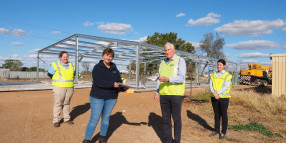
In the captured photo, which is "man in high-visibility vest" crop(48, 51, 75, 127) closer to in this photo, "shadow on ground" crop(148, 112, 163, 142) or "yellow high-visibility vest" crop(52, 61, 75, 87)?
"yellow high-visibility vest" crop(52, 61, 75, 87)

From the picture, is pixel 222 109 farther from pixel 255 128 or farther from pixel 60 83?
pixel 60 83

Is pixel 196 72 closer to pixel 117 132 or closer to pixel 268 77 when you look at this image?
pixel 268 77

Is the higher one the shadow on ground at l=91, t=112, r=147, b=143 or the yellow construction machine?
the yellow construction machine

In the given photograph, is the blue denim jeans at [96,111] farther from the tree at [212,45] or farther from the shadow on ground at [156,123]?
the tree at [212,45]

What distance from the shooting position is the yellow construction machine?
21.9 meters

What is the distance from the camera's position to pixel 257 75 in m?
22.1

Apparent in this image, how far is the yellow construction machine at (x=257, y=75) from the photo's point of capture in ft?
71.9

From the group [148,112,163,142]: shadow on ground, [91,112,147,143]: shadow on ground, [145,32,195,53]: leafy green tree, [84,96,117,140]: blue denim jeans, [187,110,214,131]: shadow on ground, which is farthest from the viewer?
[145,32,195,53]: leafy green tree

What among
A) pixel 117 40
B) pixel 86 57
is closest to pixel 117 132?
pixel 117 40

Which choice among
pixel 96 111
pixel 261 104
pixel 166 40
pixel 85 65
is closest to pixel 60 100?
pixel 96 111

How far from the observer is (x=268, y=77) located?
71.6ft

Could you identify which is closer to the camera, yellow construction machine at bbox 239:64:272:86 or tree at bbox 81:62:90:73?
tree at bbox 81:62:90:73

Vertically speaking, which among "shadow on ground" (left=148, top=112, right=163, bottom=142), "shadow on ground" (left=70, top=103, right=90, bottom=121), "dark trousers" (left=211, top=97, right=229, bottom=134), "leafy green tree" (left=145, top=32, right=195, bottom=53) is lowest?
"shadow on ground" (left=148, top=112, right=163, bottom=142)

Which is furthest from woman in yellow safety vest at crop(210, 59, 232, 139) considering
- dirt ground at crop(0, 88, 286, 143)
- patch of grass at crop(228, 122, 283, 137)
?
patch of grass at crop(228, 122, 283, 137)
